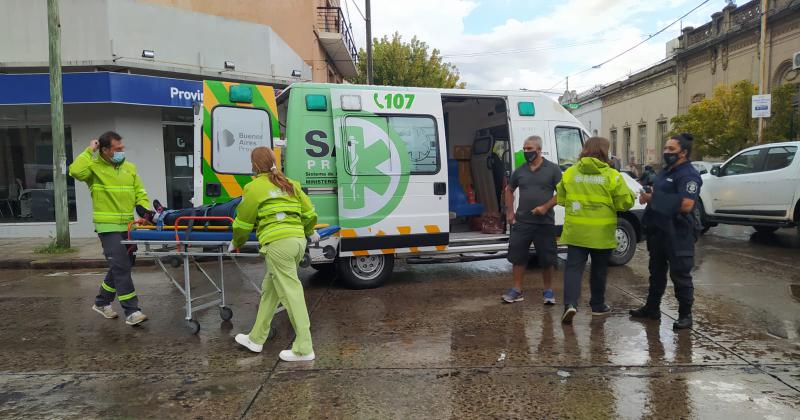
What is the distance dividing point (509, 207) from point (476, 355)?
222 cm

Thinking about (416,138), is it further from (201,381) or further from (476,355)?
(201,381)

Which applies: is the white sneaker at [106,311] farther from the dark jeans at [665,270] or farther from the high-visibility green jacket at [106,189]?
the dark jeans at [665,270]

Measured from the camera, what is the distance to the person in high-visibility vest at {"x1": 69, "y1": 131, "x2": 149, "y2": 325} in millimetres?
5223

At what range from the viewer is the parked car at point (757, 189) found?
9.63 m

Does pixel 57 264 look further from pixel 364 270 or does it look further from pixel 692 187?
pixel 692 187

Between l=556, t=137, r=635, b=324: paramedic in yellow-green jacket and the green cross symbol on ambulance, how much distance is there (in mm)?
2024

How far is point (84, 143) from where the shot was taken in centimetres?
1210

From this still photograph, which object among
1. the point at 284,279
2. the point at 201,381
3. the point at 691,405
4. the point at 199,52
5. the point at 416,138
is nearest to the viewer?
the point at 691,405

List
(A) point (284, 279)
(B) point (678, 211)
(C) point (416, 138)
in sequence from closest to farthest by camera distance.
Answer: (A) point (284, 279) → (B) point (678, 211) → (C) point (416, 138)

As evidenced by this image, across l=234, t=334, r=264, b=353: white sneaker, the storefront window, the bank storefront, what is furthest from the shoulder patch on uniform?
the storefront window

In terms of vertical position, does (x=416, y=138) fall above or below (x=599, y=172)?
above

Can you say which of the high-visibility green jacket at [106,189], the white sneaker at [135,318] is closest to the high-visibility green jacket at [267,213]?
the high-visibility green jacket at [106,189]

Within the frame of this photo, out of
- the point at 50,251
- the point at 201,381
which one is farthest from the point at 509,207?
the point at 50,251

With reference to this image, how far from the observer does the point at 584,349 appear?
454 centimetres
